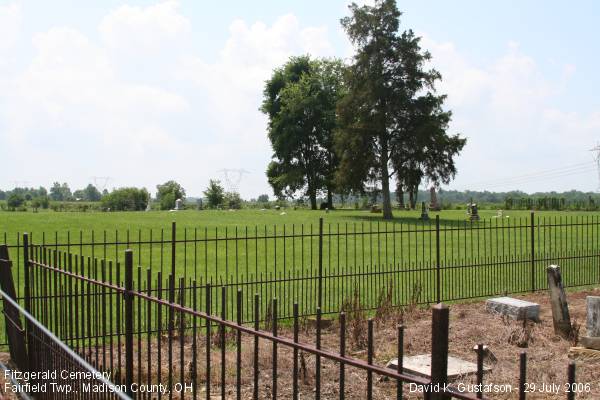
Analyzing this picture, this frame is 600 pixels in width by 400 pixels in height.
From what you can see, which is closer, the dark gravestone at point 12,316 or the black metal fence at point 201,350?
the black metal fence at point 201,350

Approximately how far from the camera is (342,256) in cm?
2166

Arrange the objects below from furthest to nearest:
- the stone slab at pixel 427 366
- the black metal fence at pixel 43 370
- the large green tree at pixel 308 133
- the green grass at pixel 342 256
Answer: the large green tree at pixel 308 133
the green grass at pixel 342 256
the stone slab at pixel 427 366
the black metal fence at pixel 43 370

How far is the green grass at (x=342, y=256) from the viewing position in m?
13.2

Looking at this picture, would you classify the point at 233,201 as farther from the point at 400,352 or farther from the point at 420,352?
the point at 400,352

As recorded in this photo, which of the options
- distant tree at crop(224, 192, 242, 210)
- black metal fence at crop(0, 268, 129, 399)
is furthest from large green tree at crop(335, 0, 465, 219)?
black metal fence at crop(0, 268, 129, 399)

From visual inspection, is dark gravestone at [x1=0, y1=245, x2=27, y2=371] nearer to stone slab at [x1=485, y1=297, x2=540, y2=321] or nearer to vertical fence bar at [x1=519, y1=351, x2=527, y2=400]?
vertical fence bar at [x1=519, y1=351, x2=527, y2=400]

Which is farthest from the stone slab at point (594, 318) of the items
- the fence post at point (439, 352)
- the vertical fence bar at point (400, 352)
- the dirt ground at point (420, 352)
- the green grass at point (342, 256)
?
the fence post at point (439, 352)

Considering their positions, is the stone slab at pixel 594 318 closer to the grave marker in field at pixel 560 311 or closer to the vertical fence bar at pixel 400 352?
the grave marker in field at pixel 560 311

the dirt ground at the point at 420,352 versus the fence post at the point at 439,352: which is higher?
the fence post at the point at 439,352

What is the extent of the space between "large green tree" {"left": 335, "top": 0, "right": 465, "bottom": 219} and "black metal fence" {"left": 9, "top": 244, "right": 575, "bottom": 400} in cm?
3113

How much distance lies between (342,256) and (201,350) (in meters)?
13.2

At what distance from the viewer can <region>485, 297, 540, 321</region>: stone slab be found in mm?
10617

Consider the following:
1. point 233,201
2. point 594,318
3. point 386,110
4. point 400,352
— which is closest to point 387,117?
point 386,110

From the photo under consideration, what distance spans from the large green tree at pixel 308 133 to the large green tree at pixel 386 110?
13.8 meters
